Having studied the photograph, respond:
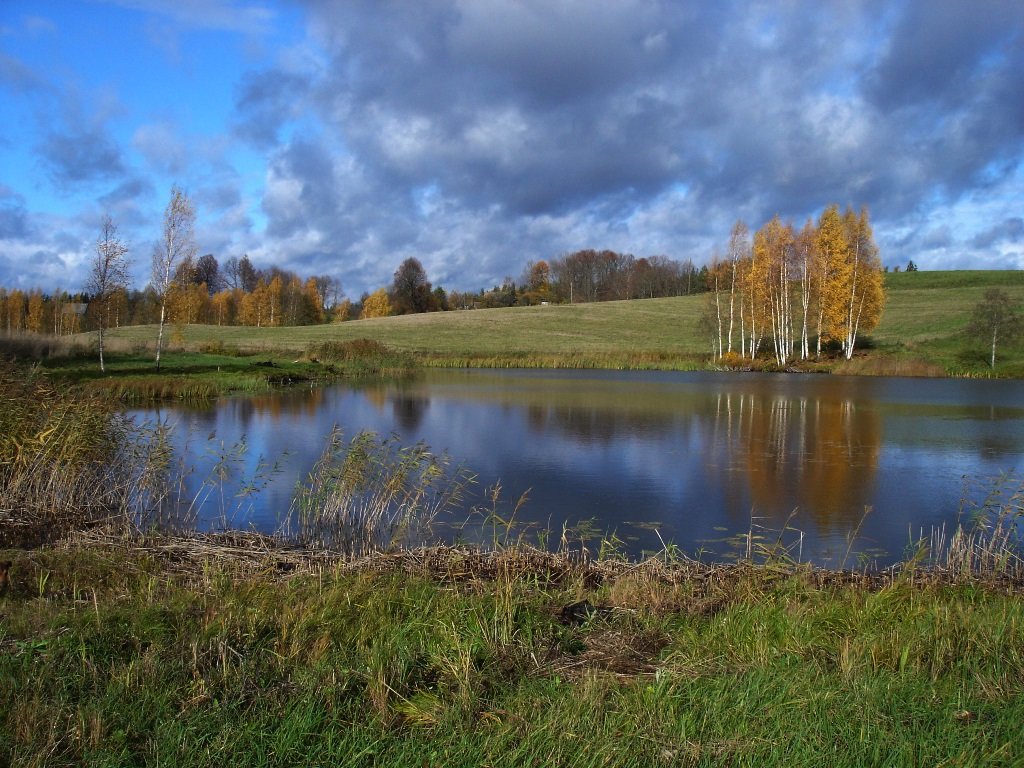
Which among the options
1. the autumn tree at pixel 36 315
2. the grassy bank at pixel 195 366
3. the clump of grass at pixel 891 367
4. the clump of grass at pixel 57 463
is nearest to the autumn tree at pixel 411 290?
the autumn tree at pixel 36 315

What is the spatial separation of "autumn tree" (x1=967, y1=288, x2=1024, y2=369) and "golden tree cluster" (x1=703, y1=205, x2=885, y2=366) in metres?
5.38

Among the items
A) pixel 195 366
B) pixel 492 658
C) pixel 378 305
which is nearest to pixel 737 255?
pixel 195 366

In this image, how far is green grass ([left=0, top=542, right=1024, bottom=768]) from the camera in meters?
3.21

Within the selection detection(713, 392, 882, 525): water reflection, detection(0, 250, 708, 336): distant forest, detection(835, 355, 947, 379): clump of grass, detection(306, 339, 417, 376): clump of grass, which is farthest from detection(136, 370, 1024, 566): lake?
detection(0, 250, 708, 336): distant forest

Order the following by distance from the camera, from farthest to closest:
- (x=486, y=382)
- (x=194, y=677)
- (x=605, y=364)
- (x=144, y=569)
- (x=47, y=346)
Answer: (x=605, y=364), (x=486, y=382), (x=47, y=346), (x=144, y=569), (x=194, y=677)

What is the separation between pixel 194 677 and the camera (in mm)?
3773

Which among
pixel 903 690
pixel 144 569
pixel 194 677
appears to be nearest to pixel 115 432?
pixel 144 569

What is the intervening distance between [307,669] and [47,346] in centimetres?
3285

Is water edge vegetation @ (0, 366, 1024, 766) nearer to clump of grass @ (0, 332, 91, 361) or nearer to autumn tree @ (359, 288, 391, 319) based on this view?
clump of grass @ (0, 332, 91, 361)

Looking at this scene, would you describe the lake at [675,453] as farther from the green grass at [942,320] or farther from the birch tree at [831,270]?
the birch tree at [831,270]

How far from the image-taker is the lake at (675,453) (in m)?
9.73

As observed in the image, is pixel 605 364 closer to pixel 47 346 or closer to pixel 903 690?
pixel 47 346

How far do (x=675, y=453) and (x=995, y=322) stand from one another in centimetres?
3526

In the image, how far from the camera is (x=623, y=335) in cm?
6116
